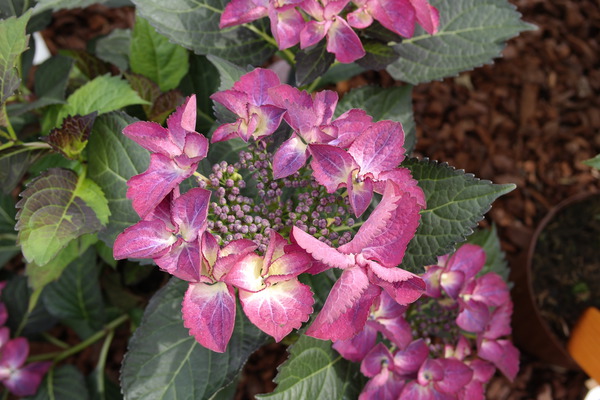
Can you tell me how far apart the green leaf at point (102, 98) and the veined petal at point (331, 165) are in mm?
394

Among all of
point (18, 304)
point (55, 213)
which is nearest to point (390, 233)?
point (55, 213)

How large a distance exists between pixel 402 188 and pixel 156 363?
0.48 meters

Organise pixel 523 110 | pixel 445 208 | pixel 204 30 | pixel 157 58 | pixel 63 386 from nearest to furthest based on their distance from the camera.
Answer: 1. pixel 445 208
2. pixel 204 30
3. pixel 157 58
4. pixel 63 386
5. pixel 523 110

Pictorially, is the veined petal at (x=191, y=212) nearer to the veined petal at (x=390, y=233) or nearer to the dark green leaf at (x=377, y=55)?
the veined petal at (x=390, y=233)

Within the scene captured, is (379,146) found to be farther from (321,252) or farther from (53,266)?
(53,266)

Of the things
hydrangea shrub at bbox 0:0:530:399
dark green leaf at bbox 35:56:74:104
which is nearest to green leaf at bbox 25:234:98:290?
hydrangea shrub at bbox 0:0:530:399

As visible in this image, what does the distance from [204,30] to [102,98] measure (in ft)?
0.70

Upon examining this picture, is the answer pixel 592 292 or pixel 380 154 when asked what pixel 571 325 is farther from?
pixel 380 154

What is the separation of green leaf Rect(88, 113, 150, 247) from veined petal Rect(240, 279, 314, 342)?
0.34m

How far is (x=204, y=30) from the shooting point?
3.23 feet

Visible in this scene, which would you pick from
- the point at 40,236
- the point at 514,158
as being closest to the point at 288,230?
the point at 40,236

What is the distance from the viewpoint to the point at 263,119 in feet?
2.42

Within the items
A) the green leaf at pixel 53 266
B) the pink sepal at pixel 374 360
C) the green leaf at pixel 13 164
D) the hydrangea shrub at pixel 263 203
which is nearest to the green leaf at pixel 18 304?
the hydrangea shrub at pixel 263 203

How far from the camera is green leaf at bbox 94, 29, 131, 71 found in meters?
1.29
